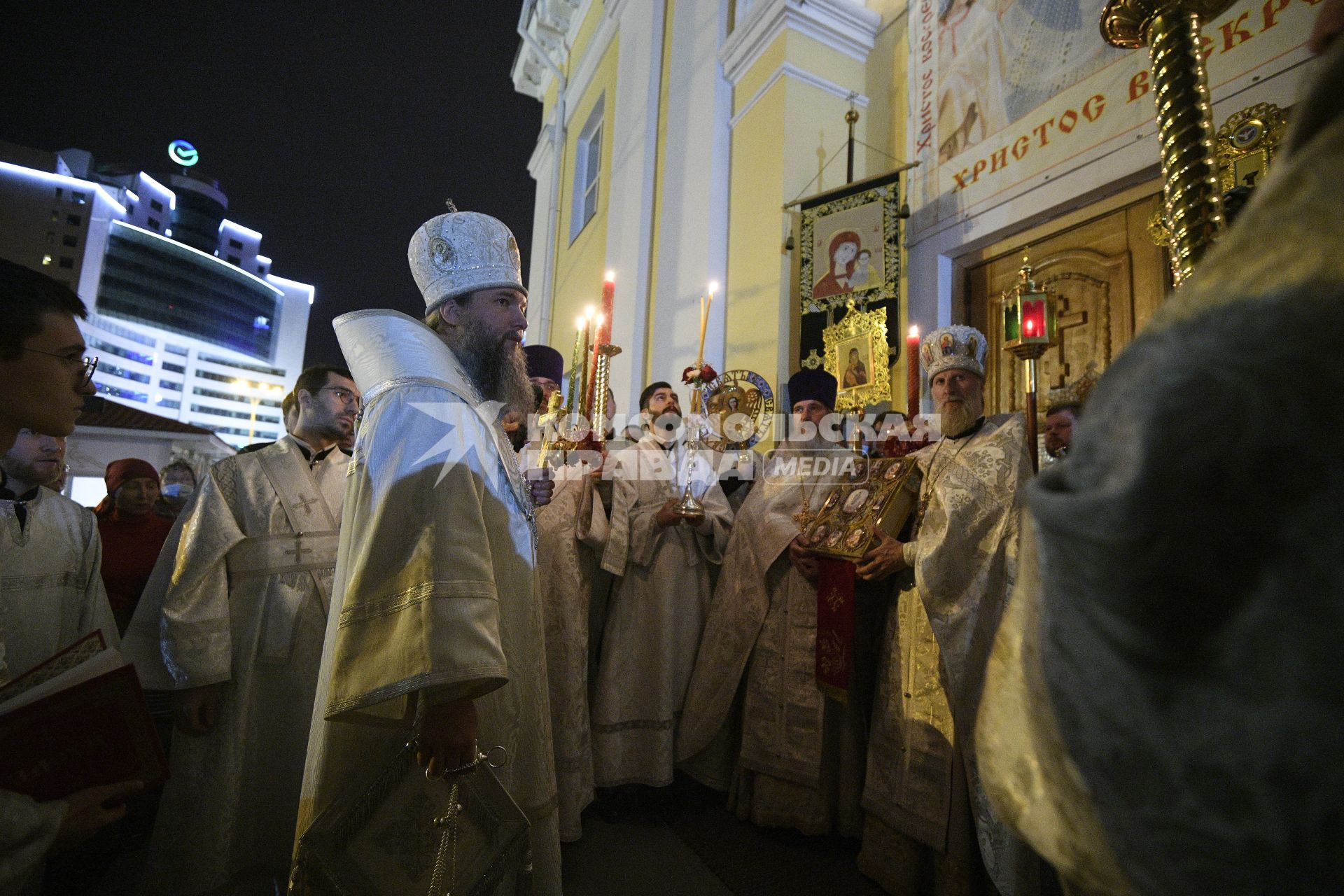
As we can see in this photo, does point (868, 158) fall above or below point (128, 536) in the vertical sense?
above

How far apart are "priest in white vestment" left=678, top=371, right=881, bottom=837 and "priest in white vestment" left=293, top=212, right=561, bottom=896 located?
5.52 feet

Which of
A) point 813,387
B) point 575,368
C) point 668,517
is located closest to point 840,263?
point 813,387

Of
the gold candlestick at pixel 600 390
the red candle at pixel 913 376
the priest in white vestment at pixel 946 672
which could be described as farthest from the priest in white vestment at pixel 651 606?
the red candle at pixel 913 376

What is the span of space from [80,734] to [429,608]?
0.70 metres

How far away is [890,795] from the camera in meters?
2.82

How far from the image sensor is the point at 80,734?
128 centimetres

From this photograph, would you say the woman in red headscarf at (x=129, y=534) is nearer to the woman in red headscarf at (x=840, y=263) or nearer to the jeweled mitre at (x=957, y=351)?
the jeweled mitre at (x=957, y=351)

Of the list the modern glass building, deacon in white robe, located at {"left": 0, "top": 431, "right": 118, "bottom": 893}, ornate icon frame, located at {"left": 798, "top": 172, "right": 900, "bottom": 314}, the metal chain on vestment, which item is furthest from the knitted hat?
the modern glass building

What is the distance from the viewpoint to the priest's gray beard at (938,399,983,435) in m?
3.11

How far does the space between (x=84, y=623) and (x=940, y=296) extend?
6046mm

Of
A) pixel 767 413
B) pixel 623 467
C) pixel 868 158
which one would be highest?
pixel 868 158

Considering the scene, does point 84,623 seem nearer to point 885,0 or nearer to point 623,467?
point 623,467

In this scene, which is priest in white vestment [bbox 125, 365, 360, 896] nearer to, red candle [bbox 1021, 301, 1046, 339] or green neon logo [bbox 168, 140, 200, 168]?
red candle [bbox 1021, 301, 1046, 339]

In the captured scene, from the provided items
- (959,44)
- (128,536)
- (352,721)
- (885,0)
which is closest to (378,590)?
(352,721)
